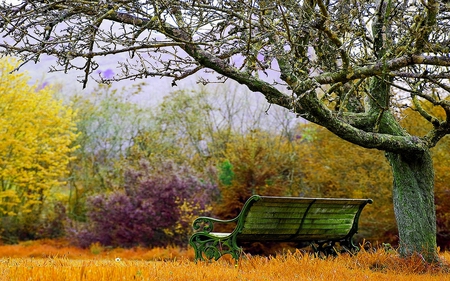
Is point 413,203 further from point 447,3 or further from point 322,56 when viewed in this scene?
point 447,3

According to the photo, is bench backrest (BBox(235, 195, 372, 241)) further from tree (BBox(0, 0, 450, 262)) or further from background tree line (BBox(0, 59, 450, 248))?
background tree line (BBox(0, 59, 450, 248))

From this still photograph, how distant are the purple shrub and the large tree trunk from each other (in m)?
6.36

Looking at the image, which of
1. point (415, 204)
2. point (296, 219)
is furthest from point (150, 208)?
point (415, 204)

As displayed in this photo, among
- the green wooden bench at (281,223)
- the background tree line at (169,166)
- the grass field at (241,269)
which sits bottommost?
the grass field at (241,269)

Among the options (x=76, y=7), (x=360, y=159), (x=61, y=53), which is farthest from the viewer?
(x=360, y=159)

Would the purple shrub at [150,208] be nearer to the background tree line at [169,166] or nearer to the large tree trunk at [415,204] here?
the background tree line at [169,166]

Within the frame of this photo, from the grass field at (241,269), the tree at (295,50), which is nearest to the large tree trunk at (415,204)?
the tree at (295,50)

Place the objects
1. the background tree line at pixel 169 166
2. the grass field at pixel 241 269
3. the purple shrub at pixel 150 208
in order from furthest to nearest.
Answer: the purple shrub at pixel 150 208
the background tree line at pixel 169 166
the grass field at pixel 241 269

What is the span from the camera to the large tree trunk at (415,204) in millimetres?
6141

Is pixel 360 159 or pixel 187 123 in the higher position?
pixel 187 123

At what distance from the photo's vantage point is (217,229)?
12.0 m

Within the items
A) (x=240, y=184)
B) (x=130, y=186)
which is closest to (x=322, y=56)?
(x=240, y=184)

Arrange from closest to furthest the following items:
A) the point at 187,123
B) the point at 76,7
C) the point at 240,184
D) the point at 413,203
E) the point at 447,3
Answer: the point at 447,3 < the point at 76,7 < the point at 413,203 < the point at 240,184 < the point at 187,123

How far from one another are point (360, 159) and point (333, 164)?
2.46 feet
